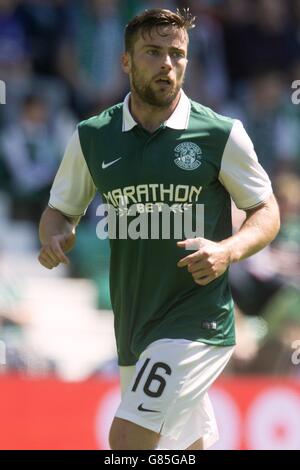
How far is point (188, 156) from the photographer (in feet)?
18.6

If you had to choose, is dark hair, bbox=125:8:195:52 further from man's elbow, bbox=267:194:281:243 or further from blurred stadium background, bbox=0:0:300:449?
blurred stadium background, bbox=0:0:300:449

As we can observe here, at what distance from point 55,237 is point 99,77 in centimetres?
716

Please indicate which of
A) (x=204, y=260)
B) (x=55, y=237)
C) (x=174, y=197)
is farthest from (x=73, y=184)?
(x=204, y=260)

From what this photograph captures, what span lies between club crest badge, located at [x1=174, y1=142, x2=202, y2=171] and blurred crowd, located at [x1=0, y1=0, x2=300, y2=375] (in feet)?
17.6

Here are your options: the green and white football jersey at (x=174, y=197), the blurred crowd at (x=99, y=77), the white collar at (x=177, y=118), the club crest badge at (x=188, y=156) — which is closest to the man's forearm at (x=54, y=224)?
the green and white football jersey at (x=174, y=197)

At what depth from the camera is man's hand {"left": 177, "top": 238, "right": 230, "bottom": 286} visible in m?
5.18

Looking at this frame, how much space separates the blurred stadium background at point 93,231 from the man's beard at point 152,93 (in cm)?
275

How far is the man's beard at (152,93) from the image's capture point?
5.70 metres

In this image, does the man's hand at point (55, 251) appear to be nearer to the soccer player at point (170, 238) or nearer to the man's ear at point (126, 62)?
the soccer player at point (170, 238)

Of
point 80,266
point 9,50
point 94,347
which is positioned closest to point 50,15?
point 9,50

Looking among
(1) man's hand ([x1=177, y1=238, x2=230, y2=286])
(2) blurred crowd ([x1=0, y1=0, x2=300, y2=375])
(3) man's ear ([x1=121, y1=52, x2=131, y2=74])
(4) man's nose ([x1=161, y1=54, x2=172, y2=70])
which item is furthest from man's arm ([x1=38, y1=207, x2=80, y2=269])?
(2) blurred crowd ([x1=0, y1=0, x2=300, y2=375])

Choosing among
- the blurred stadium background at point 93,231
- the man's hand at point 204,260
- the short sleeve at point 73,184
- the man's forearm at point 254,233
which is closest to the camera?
the man's hand at point 204,260

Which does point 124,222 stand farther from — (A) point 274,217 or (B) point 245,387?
(B) point 245,387

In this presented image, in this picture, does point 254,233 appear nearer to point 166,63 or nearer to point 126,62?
point 166,63
